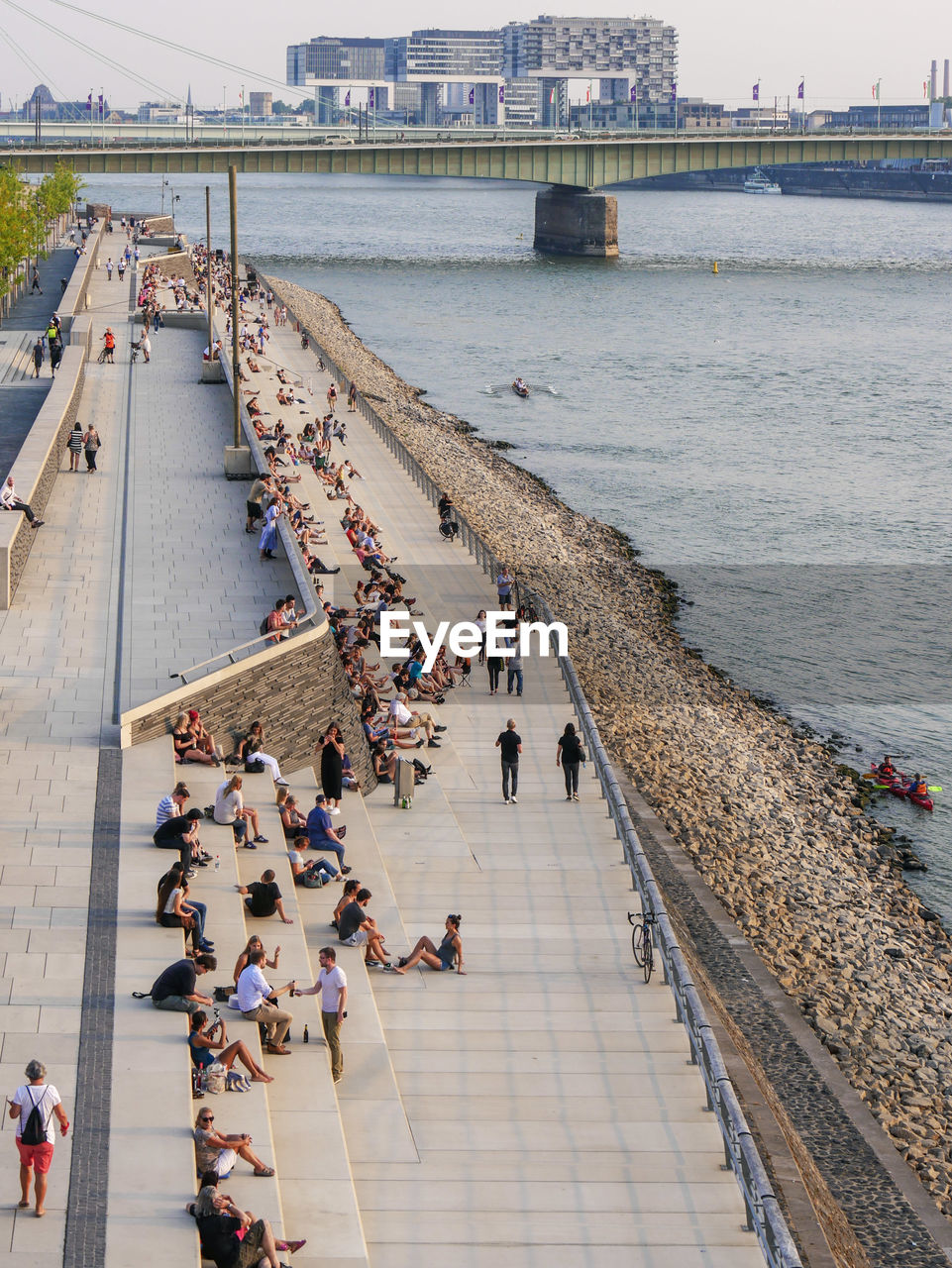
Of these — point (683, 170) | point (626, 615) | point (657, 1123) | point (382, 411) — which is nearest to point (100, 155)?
point (683, 170)

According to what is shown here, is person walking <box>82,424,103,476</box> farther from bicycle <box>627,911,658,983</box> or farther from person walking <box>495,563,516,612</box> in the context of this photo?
bicycle <box>627,911,658,983</box>

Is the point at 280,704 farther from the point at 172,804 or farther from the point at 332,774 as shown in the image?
the point at 172,804

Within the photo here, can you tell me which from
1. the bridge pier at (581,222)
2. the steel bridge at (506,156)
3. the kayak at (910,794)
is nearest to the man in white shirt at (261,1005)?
the kayak at (910,794)

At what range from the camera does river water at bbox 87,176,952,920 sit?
33031 millimetres

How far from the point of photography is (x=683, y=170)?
352 ft

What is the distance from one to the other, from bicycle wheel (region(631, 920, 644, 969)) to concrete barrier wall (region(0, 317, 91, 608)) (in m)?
10.3

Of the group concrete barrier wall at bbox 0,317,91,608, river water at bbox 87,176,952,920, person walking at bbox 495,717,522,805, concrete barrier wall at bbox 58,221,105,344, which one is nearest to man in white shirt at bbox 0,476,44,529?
concrete barrier wall at bbox 0,317,91,608

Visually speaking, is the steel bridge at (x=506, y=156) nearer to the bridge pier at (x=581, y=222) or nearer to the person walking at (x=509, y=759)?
the bridge pier at (x=581, y=222)

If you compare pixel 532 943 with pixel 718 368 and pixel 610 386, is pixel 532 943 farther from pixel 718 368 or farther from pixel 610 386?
pixel 718 368

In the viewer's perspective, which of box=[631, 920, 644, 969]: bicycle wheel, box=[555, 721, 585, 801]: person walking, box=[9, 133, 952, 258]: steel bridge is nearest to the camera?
box=[631, 920, 644, 969]: bicycle wheel

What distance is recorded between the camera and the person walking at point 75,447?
29203 mm

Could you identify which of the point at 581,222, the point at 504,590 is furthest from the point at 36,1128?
the point at 581,222

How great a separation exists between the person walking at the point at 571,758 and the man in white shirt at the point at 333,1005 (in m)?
5.92

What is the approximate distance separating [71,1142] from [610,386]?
59282 millimetres
